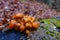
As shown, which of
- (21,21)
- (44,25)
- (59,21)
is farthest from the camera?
(59,21)

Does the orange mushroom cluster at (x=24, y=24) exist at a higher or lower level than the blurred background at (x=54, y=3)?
higher

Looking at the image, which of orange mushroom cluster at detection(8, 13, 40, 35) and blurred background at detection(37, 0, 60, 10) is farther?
blurred background at detection(37, 0, 60, 10)

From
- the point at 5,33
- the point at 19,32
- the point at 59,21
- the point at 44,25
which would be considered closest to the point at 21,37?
the point at 19,32

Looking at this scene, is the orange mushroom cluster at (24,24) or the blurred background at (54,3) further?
the blurred background at (54,3)

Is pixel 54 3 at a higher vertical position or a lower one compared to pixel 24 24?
lower

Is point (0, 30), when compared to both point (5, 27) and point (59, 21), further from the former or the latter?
point (59, 21)

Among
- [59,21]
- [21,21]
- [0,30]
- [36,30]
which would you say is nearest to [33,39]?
[36,30]

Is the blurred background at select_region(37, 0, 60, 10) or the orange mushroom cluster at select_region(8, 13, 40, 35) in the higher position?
the orange mushroom cluster at select_region(8, 13, 40, 35)

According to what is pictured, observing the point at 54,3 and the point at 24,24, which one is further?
the point at 54,3

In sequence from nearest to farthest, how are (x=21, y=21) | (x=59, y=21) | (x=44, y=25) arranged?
(x=21, y=21) < (x=44, y=25) < (x=59, y=21)

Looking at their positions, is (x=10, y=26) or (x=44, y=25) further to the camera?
(x=44, y=25)

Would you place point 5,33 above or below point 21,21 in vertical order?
below
